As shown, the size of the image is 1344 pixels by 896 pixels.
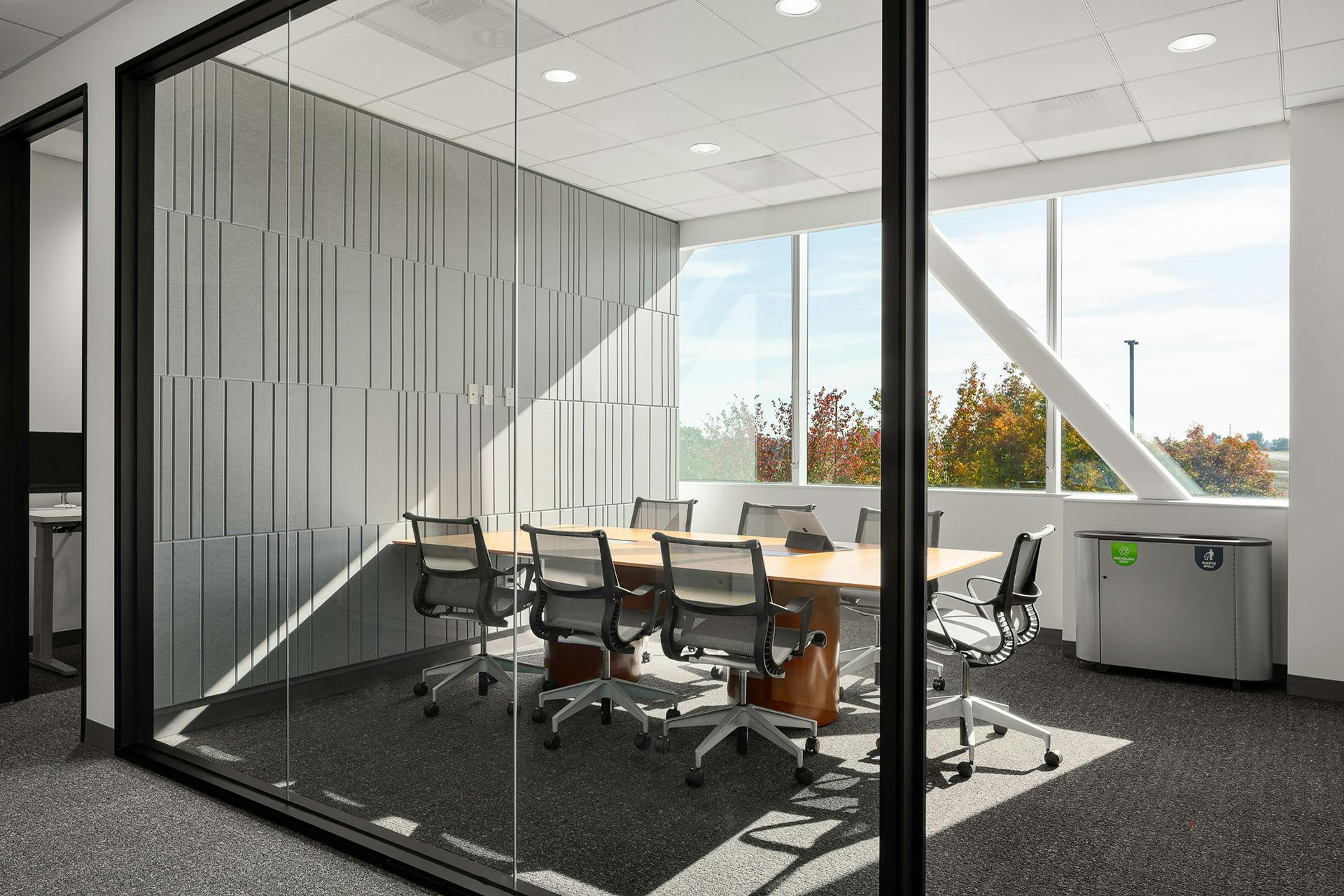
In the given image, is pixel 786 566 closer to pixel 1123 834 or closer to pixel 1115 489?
pixel 1123 834

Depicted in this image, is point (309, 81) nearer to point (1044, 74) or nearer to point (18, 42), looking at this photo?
point (18, 42)

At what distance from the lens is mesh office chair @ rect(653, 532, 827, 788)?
79.6 inches

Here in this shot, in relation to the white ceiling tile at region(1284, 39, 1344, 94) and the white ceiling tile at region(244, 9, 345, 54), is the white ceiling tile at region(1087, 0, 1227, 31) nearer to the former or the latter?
the white ceiling tile at region(1284, 39, 1344, 94)

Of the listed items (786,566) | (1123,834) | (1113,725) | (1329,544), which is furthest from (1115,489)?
(786,566)

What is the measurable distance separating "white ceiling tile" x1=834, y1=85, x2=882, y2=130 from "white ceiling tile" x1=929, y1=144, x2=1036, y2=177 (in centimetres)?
68

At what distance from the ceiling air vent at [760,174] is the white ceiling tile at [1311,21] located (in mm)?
2865

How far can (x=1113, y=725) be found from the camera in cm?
406

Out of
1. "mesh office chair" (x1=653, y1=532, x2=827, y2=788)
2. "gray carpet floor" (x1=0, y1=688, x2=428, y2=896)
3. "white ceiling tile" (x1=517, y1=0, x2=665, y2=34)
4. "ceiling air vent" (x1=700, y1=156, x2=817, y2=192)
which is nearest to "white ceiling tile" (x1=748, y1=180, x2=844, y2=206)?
"ceiling air vent" (x1=700, y1=156, x2=817, y2=192)

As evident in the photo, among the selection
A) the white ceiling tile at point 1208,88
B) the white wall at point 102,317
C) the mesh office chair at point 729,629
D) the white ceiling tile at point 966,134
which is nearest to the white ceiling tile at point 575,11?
the white ceiling tile at point 966,134

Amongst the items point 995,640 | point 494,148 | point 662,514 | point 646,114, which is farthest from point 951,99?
point 995,640

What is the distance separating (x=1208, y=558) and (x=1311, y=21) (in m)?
2.66

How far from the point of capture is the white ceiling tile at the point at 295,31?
9.55 feet

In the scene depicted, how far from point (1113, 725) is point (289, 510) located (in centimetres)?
366

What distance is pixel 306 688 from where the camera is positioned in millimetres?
2961
